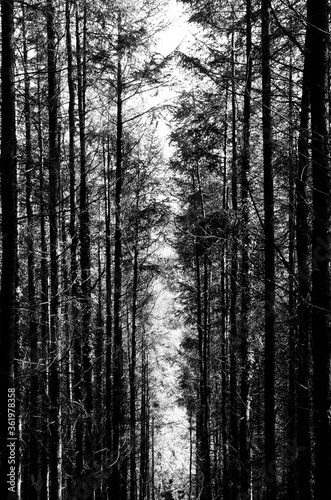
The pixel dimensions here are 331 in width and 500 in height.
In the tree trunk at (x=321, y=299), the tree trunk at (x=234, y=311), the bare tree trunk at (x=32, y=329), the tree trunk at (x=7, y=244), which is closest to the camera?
the tree trunk at (x=321, y=299)

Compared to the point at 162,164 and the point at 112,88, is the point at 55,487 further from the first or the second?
the point at 162,164

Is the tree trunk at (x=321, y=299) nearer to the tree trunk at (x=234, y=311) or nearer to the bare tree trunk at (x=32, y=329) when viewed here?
the tree trunk at (x=234, y=311)

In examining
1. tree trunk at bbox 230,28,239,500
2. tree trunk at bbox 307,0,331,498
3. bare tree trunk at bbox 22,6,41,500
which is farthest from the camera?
tree trunk at bbox 230,28,239,500

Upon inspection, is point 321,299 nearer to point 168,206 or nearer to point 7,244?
point 7,244

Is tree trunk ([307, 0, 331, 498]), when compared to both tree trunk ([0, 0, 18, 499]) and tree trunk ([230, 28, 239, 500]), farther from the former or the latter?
tree trunk ([230, 28, 239, 500])

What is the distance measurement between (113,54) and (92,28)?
2.29 ft

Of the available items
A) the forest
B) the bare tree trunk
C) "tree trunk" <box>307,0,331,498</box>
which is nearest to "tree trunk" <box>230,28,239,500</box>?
the forest

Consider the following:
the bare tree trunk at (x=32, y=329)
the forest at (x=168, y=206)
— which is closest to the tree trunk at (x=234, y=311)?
the forest at (x=168, y=206)

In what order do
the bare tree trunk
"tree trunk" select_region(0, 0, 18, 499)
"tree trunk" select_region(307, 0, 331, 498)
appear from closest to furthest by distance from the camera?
"tree trunk" select_region(307, 0, 331, 498)
"tree trunk" select_region(0, 0, 18, 499)
the bare tree trunk

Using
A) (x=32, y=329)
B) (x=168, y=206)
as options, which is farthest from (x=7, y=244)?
(x=168, y=206)

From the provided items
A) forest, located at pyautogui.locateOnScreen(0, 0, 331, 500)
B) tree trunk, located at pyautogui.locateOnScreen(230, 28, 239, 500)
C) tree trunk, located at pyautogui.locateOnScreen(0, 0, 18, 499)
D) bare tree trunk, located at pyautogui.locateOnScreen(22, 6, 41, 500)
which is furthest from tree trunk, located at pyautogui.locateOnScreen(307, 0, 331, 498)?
bare tree trunk, located at pyautogui.locateOnScreen(22, 6, 41, 500)

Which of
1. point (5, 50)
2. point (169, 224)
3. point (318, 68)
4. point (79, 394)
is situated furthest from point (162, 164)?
point (318, 68)

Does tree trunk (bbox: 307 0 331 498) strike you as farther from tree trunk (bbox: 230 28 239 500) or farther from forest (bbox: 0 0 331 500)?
tree trunk (bbox: 230 28 239 500)

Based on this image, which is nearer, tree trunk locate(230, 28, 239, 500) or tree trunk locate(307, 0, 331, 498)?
tree trunk locate(307, 0, 331, 498)
